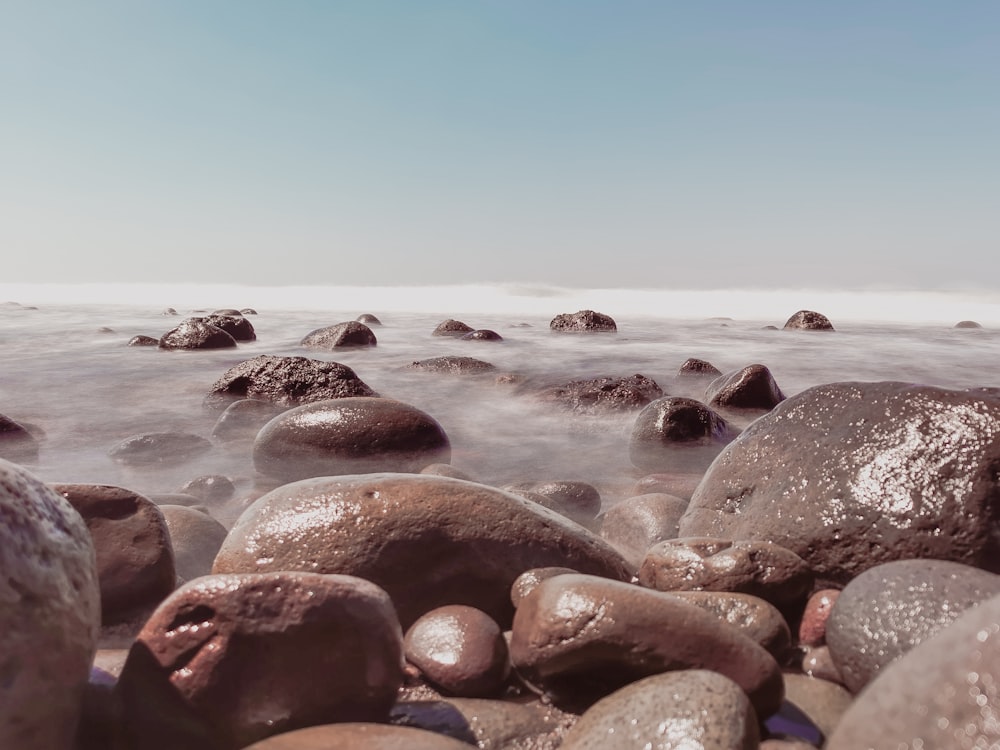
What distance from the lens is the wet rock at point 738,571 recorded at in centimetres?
253

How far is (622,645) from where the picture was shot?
2000 millimetres

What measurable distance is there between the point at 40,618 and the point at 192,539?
5.77 ft

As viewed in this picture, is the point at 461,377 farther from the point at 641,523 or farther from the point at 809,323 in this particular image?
the point at 809,323

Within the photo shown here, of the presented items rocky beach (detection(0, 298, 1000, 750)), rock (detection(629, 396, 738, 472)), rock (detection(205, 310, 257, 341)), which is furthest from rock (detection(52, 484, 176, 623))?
rock (detection(205, 310, 257, 341))

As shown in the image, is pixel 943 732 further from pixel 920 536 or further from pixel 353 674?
pixel 920 536

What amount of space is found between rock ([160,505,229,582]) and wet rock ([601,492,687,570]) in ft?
5.76

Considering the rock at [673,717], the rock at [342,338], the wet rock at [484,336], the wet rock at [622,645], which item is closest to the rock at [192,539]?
the wet rock at [622,645]

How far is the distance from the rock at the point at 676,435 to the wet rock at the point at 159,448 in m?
3.18

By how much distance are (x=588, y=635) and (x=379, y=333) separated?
1491 centimetres

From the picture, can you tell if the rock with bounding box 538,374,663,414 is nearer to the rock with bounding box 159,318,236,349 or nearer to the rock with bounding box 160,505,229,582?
the rock with bounding box 160,505,229,582

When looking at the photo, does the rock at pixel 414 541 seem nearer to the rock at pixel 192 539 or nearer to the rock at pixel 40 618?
the rock at pixel 192 539

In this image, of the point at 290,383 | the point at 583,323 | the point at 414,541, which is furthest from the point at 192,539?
the point at 583,323

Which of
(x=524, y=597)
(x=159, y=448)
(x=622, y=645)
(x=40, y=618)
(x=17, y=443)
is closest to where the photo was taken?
(x=40, y=618)

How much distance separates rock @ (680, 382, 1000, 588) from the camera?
2.74 meters
